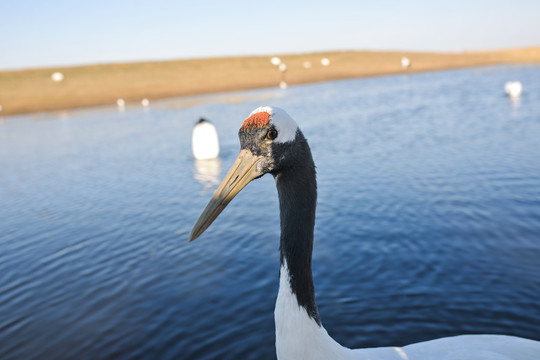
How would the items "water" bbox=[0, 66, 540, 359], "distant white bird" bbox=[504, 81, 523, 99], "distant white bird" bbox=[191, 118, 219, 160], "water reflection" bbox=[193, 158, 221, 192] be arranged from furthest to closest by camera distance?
A: 1. "distant white bird" bbox=[504, 81, 523, 99]
2. "distant white bird" bbox=[191, 118, 219, 160]
3. "water reflection" bbox=[193, 158, 221, 192]
4. "water" bbox=[0, 66, 540, 359]

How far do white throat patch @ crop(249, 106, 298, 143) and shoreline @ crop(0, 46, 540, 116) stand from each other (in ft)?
144

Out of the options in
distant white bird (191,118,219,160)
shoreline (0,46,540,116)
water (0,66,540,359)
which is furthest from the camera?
shoreline (0,46,540,116)

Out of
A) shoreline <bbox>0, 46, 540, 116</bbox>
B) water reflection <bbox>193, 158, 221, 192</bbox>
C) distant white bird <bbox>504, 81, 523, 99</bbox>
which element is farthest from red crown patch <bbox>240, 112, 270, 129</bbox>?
shoreline <bbox>0, 46, 540, 116</bbox>

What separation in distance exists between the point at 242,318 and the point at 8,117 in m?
41.0

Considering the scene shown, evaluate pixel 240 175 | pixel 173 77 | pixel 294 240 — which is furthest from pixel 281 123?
pixel 173 77

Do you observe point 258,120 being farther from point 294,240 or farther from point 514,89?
point 514,89

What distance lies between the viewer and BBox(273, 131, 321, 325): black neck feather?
124 inches

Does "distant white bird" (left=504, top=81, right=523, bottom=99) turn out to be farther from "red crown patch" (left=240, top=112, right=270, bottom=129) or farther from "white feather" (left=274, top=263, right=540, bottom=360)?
"red crown patch" (left=240, top=112, right=270, bottom=129)

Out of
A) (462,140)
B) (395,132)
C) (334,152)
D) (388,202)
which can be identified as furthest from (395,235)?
(395,132)

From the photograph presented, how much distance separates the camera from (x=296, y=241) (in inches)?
126

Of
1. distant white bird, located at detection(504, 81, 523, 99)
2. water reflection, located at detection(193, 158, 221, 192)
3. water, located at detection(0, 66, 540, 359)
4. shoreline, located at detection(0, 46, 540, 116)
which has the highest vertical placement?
shoreline, located at detection(0, 46, 540, 116)

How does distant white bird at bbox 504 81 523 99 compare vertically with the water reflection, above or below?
above

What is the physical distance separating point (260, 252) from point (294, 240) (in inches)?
169

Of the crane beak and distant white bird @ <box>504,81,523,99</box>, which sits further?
distant white bird @ <box>504,81,523,99</box>
